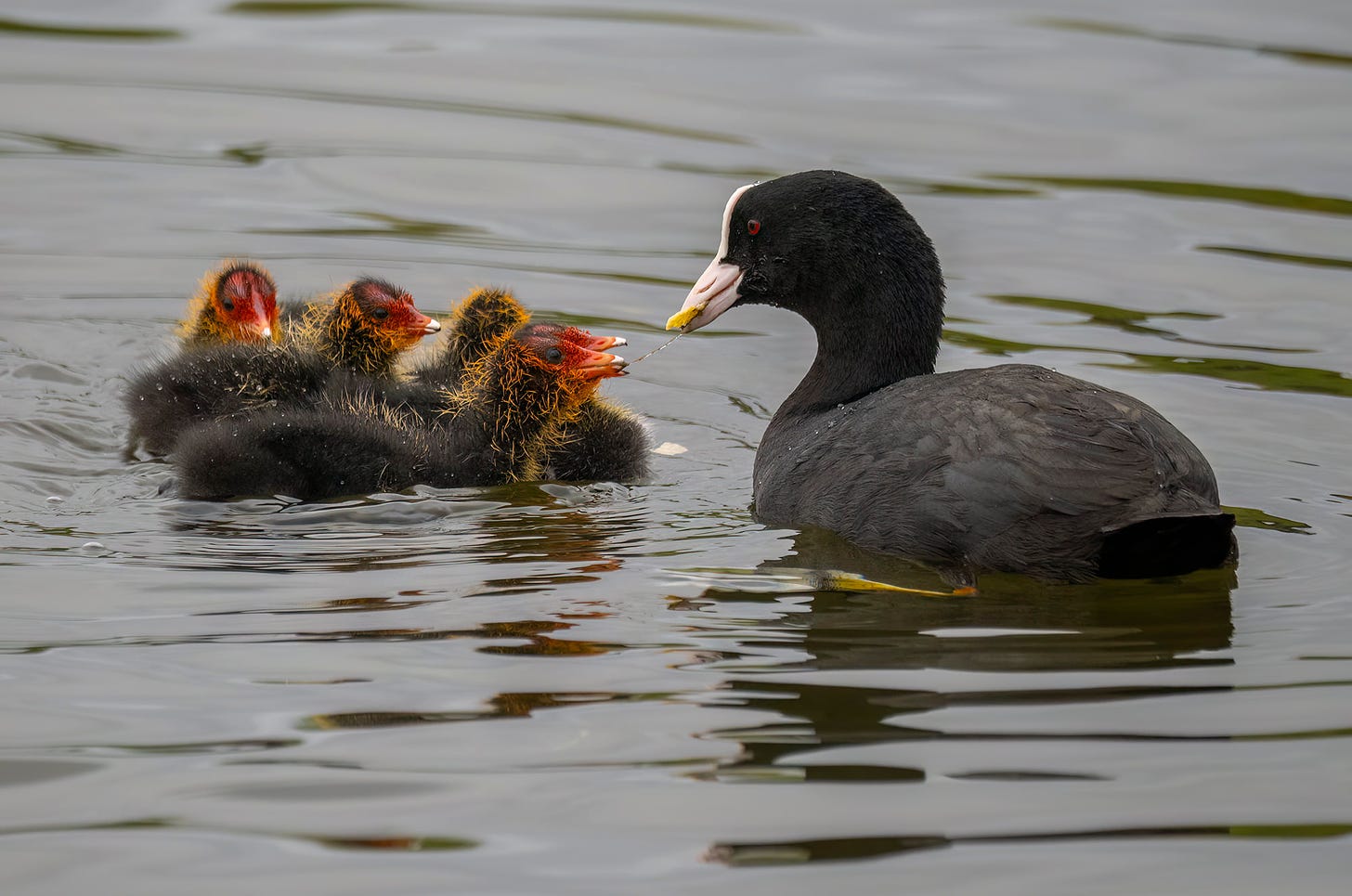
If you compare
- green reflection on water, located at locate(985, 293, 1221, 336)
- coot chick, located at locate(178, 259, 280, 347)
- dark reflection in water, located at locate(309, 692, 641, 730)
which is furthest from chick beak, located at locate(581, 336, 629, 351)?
green reflection on water, located at locate(985, 293, 1221, 336)

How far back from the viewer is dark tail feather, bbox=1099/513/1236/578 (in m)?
5.37

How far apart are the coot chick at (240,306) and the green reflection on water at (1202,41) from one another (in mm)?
8355

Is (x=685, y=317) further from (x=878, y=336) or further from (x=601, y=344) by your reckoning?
(x=878, y=336)

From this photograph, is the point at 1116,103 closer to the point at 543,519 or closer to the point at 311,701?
the point at 543,519

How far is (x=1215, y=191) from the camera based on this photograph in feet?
37.5

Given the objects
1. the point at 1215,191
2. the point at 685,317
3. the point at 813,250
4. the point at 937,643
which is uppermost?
the point at 1215,191

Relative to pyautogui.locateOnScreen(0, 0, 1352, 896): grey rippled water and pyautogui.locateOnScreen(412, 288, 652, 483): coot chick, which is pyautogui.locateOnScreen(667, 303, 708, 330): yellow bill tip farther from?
pyautogui.locateOnScreen(0, 0, 1352, 896): grey rippled water

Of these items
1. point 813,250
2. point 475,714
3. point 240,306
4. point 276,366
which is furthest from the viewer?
point 240,306

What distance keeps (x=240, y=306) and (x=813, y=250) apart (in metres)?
2.48

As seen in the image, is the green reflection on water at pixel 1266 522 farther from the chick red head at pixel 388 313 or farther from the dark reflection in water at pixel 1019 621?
the chick red head at pixel 388 313

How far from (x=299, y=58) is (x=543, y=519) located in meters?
8.34

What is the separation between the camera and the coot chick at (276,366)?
7.13 meters

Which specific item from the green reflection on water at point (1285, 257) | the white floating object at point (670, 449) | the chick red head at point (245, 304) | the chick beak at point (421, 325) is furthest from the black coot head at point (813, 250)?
the green reflection on water at point (1285, 257)

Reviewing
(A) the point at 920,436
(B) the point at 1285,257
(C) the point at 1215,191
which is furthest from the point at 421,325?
(C) the point at 1215,191
